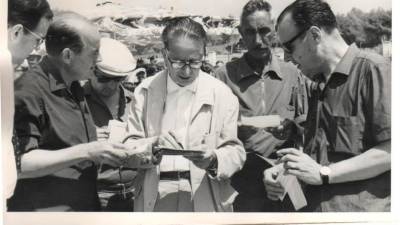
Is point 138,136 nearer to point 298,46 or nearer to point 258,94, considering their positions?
point 258,94

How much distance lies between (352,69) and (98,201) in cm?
174

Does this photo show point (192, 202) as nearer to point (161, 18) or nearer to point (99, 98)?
point (99, 98)

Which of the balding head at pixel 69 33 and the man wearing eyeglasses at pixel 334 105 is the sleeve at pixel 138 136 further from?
the man wearing eyeglasses at pixel 334 105

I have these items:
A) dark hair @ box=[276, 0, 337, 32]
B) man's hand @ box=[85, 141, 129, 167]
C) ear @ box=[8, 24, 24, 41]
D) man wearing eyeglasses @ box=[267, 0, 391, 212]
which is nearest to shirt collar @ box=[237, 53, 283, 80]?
man wearing eyeglasses @ box=[267, 0, 391, 212]

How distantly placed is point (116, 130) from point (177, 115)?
38cm

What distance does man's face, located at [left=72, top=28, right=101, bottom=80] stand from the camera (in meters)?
3.42

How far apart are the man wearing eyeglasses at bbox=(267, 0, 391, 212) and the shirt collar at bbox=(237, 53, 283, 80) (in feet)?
0.36

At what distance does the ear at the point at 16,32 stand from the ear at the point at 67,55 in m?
0.28

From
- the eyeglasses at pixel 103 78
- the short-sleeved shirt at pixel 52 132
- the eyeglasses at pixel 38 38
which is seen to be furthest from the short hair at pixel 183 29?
the eyeglasses at pixel 38 38

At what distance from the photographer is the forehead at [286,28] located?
3.47 meters

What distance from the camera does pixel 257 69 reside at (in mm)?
3477

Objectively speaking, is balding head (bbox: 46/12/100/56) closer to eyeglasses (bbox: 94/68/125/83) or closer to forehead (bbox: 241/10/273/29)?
eyeglasses (bbox: 94/68/125/83)

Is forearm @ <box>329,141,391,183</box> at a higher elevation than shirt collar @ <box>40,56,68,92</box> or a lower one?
lower

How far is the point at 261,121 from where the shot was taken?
346 cm
